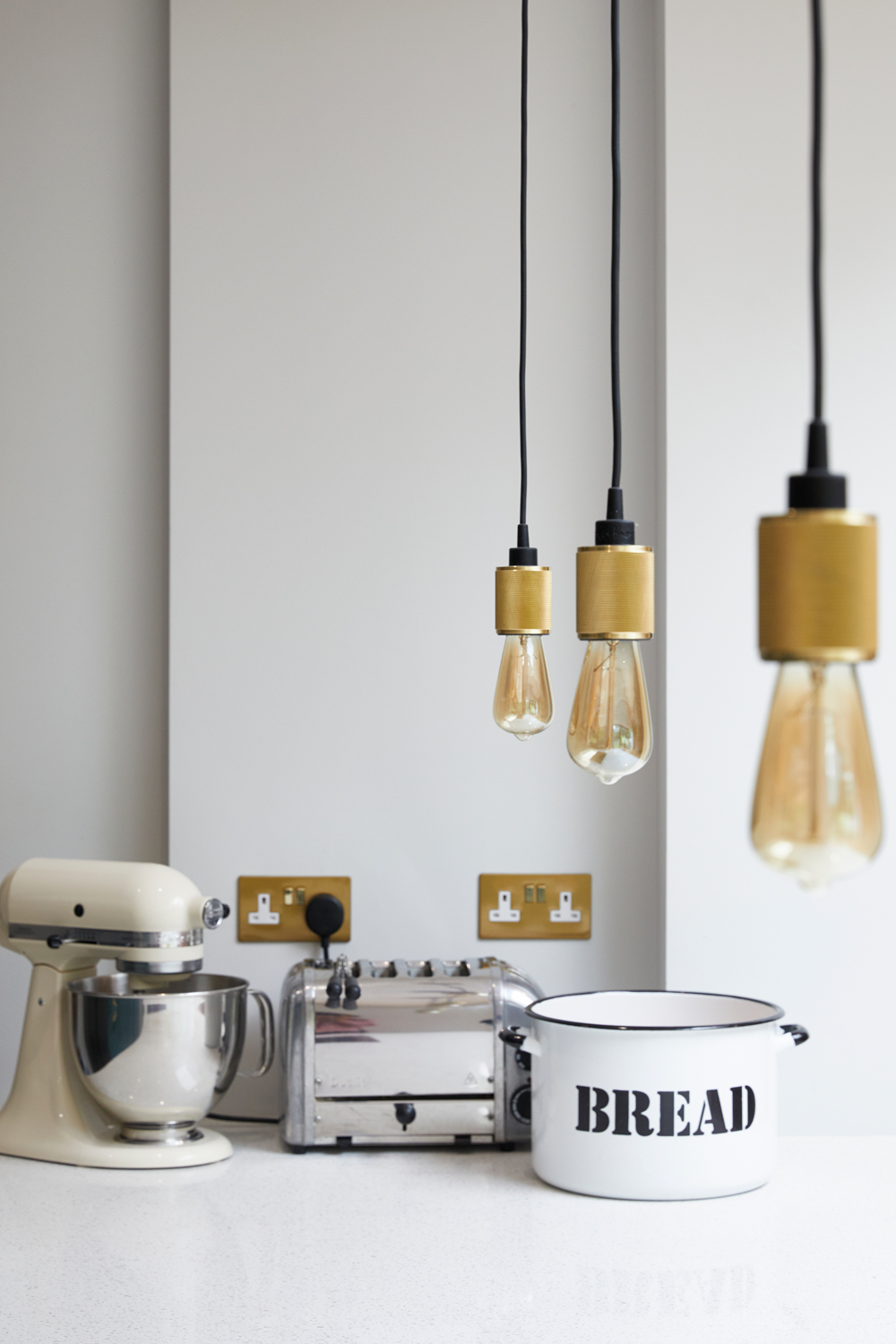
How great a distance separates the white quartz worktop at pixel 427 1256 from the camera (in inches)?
43.2

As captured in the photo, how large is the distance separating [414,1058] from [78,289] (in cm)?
119

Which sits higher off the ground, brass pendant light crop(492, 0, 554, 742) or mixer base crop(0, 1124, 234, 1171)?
brass pendant light crop(492, 0, 554, 742)

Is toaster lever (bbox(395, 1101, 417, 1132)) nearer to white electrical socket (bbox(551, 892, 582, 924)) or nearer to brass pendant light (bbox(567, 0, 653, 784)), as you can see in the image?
white electrical socket (bbox(551, 892, 582, 924))

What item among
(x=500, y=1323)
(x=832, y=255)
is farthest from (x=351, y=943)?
(x=832, y=255)

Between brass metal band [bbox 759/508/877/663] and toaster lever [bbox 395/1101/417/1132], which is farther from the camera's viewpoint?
toaster lever [bbox 395/1101/417/1132]

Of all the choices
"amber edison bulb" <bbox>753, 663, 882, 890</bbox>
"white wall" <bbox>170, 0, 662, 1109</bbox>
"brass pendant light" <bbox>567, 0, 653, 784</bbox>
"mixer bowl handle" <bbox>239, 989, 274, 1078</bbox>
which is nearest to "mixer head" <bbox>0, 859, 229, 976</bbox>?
"mixer bowl handle" <bbox>239, 989, 274, 1078</bbox>

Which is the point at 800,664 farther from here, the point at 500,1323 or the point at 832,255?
the point at 832,255

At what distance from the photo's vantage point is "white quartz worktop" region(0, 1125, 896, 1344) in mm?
1098

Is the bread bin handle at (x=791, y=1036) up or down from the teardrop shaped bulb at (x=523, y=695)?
down

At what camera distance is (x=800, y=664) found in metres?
0.46

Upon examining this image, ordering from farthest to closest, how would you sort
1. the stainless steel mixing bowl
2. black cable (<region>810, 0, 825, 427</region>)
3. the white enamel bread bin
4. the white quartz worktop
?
the stainless steel mixing bowl < the white enamel bread bin < the white quartz worktop < black cable (<region>810, 0, 825, 427</region>)

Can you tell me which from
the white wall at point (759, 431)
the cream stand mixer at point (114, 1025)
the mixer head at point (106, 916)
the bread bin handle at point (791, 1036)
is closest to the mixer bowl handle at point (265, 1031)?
the cream stand mixer at point (114, 1025)

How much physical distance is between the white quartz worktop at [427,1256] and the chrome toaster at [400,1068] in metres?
0.04

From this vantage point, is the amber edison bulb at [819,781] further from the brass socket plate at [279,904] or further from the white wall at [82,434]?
the white wall at [82,434]
